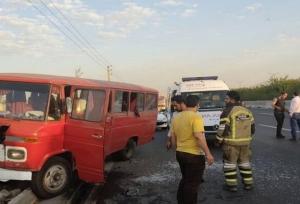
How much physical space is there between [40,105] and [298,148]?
9148mm

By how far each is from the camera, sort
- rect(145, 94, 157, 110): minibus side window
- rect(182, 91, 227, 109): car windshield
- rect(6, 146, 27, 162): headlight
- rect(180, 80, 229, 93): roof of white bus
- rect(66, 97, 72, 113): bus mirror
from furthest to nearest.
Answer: rect(180, 80, 229, 93): roof of white bus, rect(182, 91, 227, 109): car windshield, rect(145, 94, 157, 110): minibus side window, rect(66, 97, 72, 113): bus mirror, rect(6, 146, 27, 162): headlight

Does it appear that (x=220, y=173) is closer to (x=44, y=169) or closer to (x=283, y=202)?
(x=283, y=202)

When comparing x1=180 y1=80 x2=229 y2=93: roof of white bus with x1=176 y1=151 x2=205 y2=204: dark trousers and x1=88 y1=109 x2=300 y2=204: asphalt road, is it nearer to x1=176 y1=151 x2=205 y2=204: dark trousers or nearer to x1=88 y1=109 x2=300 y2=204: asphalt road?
x1=88 y1=109 x2=300 y2=204: asphalt road

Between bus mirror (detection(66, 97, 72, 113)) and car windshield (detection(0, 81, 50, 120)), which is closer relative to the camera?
car windshield (detection(0, 81, 50, 120))

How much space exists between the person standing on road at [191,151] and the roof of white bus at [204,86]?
10.3 metres

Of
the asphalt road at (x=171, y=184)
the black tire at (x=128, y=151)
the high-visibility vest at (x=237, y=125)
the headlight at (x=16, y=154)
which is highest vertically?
the high-visibility vest at (x=237, y=125)

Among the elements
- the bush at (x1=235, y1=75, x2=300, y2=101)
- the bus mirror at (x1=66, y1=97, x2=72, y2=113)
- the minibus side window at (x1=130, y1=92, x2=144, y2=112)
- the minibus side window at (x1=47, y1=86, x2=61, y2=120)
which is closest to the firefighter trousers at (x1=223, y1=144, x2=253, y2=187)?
the bus mirror at (x1=66, y1=97, x2=72, y2=113)

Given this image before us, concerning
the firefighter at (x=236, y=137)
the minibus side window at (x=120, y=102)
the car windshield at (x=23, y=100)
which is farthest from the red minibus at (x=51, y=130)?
the firefighter at (x=236, y=137)

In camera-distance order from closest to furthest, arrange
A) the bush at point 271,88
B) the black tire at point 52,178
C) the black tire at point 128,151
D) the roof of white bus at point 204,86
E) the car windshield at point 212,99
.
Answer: the black tire at point 52,178, the black tire at point 128,151, the car windshield at point 212,99, the roof of white bus at point 204,86, the bush at point 271,88

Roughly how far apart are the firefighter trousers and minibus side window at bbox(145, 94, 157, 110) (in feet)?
17.4

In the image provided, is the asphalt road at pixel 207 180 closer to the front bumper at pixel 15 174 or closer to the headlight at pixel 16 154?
the front bumper at pixel 15 174

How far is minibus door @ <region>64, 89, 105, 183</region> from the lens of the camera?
27.5 ft

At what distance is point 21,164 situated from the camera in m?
7.71

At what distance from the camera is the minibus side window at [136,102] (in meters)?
12.4
